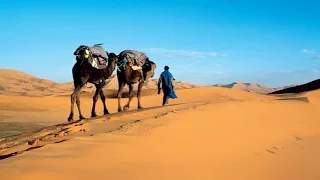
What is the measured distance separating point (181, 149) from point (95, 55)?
704 centimetres

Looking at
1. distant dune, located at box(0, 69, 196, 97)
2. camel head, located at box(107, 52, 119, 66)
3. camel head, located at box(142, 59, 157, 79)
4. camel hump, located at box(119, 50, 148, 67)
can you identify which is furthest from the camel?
distant dune, located at box(0, 69, 196, 97)

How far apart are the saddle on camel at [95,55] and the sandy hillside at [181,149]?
334cm

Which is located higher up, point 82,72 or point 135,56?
point 135,56

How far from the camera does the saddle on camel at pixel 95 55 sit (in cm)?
1177

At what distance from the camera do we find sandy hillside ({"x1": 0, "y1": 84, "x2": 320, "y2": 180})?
4245 mm

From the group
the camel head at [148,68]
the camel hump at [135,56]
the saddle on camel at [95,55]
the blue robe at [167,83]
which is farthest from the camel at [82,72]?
the blue robe at [167,83]

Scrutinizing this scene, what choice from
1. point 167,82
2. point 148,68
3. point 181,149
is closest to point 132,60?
point 148,68

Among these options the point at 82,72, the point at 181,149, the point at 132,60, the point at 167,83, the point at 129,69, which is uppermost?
the point at 132,60

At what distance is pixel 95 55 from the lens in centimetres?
1223

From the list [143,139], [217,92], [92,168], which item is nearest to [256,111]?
[143,139]

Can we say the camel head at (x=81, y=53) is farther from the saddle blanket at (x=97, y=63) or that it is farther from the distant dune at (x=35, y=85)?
the distant dune at (x=35, y=85)

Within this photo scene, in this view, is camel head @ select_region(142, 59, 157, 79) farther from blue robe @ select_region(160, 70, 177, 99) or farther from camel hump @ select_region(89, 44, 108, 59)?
camel hump @ select_region(89, 44, 108, 59)

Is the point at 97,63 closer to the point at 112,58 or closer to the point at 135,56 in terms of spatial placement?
the point at 112,58

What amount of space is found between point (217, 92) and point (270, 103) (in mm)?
20209
